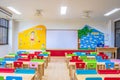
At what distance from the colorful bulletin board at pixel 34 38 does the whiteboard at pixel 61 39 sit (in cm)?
41

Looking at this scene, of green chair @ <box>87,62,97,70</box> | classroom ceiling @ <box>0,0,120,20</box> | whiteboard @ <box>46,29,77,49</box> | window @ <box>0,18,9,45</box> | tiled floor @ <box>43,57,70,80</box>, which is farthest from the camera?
whiteboard @ <box>46,29,77,49</box>

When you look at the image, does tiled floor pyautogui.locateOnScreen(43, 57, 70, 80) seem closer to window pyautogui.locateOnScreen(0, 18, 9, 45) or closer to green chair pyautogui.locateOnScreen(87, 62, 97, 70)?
green chair pyautogui.locateOnScreen(87, 62, 97, 70)

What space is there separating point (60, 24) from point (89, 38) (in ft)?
8.14

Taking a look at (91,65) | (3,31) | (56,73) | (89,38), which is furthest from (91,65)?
(89,38)

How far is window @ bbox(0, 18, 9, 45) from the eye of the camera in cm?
1239

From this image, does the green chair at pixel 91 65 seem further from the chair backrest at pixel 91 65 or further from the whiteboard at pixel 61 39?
the whiteboard at pixel 61 39

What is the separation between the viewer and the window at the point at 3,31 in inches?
488

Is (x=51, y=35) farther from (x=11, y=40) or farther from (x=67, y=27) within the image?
(x=11, y=40)

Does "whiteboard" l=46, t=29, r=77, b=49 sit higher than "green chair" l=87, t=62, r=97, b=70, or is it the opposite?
"whiteboard" l=46, t=29, r=77, b=49

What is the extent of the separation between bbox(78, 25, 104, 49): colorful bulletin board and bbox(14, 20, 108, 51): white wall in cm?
32

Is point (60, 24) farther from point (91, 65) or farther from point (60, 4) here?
point (91, 65)

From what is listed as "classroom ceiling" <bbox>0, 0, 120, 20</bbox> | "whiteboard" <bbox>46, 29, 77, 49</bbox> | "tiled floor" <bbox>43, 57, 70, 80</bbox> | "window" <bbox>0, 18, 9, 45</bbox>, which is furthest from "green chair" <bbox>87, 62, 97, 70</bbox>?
"whiteboard" <bbox>46, 29, 77, 49</bbox>

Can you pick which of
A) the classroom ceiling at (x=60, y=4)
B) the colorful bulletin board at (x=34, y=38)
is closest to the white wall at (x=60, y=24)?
the colorful bulletin board at (x=34, y=38)

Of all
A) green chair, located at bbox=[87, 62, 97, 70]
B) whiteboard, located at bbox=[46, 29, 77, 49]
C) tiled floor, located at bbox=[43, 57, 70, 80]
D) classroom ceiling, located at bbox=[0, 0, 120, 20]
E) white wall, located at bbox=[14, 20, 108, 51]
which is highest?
classroom ceiling, located at bbox=[0, 0, 120, 20]
